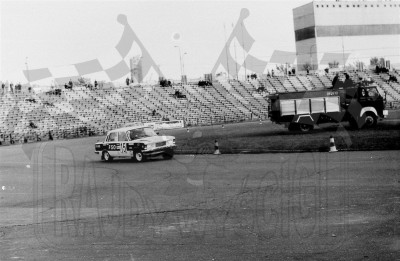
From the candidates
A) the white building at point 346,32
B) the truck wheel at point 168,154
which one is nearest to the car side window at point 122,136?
the truck wheel at point 168,154

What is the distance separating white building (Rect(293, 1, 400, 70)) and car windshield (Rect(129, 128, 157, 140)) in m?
86.7

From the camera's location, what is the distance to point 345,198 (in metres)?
11.7

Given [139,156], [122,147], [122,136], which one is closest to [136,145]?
[139,156]

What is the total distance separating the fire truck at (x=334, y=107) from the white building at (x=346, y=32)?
7409cm

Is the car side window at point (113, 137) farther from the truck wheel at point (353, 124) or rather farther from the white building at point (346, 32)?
the white building at point (346, 32)

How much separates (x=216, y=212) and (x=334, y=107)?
24928mm

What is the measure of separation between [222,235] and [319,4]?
10263 centimetres

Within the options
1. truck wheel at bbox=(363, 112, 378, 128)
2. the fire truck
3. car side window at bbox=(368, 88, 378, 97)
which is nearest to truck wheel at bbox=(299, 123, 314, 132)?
the fire truck

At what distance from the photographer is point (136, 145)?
77.3 feet

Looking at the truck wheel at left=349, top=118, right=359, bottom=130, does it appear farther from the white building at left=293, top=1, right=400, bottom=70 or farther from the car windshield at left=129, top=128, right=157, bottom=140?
the white building at left=293, top=1, right=400, bottom=70

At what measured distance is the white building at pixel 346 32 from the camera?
349 ft

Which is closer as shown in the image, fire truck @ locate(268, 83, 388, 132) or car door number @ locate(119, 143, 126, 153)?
car door number @ locate(119, 143, 126, 153)

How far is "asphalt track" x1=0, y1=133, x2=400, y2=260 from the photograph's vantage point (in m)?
8.06

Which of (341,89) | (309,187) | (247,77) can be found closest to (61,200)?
(309,187)
